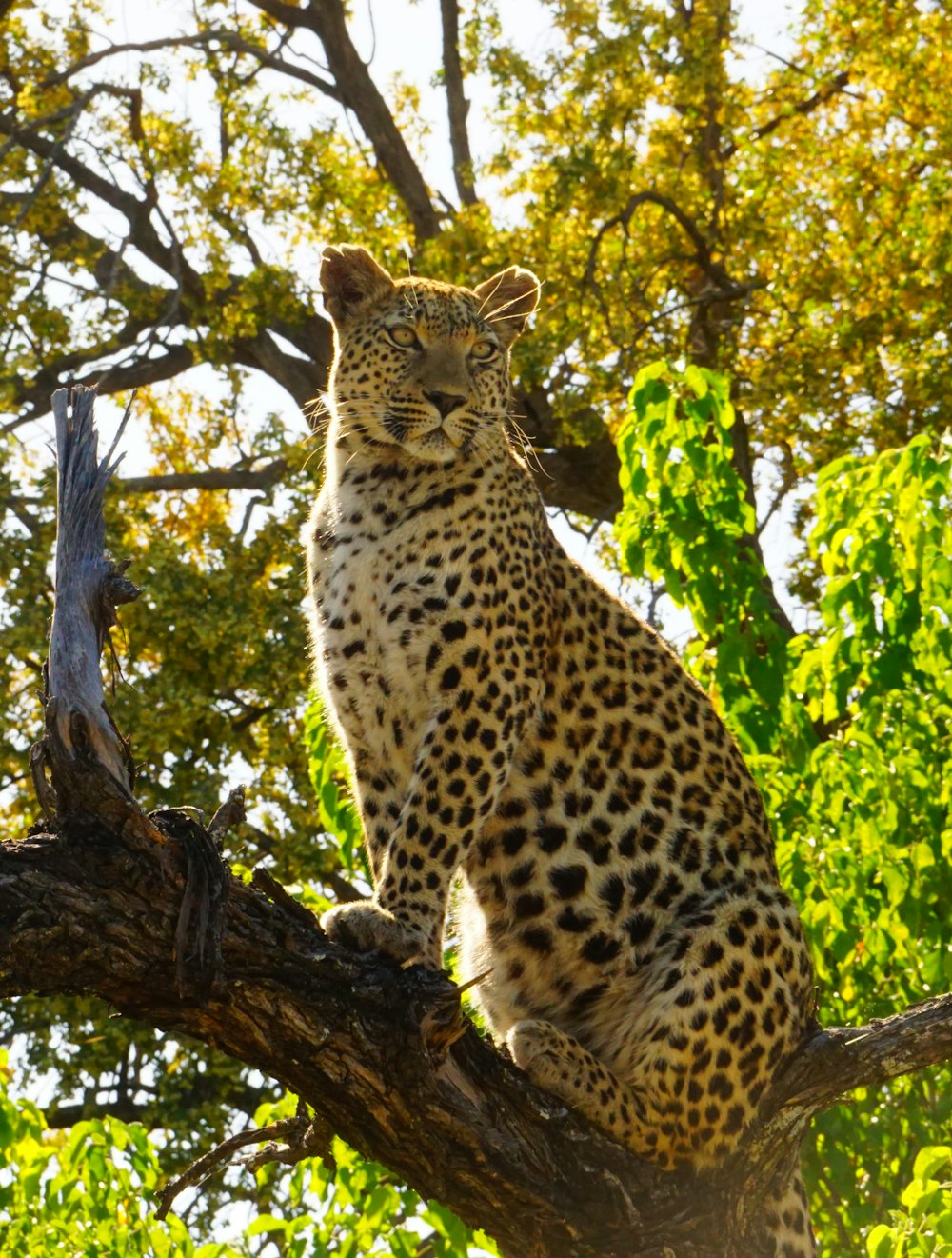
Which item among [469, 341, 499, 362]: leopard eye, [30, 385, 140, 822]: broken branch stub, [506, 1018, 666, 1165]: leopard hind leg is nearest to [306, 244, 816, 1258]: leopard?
[506, 1018, 666, 1165]: leopard hind leg

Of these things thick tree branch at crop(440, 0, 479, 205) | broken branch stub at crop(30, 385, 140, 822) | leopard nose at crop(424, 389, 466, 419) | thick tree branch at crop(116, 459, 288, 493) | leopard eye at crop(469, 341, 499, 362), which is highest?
thick tree branch at crop(440, 0, 479, 205)

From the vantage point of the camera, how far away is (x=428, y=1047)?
16.0ft

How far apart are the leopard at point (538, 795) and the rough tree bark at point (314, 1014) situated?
22 centimetres

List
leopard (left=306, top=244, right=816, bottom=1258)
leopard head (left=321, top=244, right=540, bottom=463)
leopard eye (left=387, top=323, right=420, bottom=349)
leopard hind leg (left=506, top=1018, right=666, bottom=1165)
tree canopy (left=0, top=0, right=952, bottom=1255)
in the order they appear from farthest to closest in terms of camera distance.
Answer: tree canopy (left=0, top=0, right=952, bottom=1255)
leopard eye (left=387, top=323, right=420, bottom=349)
leopard head (left=321, top=244, right=540, bottom=463)
leopard (left=306, top=244, right=816, bottom=1258)
leopard hind leg (left=506, top=1018, right=666, bottom=1165)

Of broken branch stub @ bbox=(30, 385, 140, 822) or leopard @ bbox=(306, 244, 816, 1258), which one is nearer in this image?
broken branch stub @ bbox=(30, 385, 140, 822)

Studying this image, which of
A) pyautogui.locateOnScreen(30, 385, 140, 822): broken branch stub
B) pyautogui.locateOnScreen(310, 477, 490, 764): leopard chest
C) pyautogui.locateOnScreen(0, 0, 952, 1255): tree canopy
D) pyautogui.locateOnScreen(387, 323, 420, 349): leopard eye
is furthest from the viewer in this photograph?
pyautogui.locateOnScreen(0, 0, 952, 1255): tree canopy

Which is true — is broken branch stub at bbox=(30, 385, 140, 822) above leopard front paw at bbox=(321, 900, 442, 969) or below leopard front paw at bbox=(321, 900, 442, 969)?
above

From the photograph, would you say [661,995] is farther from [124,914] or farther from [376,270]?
[376,270]

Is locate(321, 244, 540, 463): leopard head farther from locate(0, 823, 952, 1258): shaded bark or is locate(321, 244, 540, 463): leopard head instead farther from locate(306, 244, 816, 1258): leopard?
locate(0, 823, 952, 1258): shaded bark

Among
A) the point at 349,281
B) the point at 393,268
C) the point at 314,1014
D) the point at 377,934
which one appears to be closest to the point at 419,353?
the point at 349,281

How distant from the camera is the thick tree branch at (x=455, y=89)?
69.2ft

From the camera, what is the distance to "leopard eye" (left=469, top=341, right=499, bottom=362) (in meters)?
7.16

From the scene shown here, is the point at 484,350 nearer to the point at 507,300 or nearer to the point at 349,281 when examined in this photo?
the point at 507,300

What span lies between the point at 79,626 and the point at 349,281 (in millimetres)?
3298
